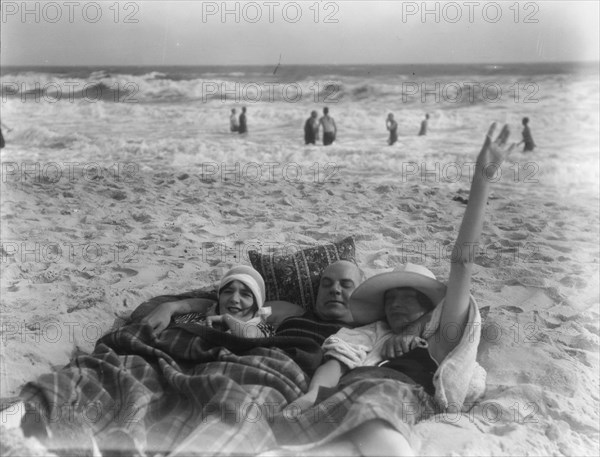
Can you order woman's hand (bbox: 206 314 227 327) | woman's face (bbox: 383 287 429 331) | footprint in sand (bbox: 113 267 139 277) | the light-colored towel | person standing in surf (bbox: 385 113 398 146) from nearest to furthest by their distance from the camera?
the light-colored towel
woman's face (bbox: 383 287 429 331)
woman's hand (bbox: 206 314 227 327)
footprint in sand (bbox: 113 267 139 277)
person standing in surf (bbox: 385 113 398 146)

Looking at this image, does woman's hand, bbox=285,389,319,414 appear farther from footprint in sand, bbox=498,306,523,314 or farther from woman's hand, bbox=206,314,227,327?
footprint in sand, bbox=498,306,523,314

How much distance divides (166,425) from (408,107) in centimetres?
217

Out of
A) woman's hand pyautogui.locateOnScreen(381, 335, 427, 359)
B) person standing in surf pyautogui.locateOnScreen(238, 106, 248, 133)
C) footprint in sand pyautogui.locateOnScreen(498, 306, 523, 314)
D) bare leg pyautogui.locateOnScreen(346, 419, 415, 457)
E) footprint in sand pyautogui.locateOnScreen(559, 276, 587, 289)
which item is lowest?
footprint in sand pyautogui.locateOnScreen(498, 306, 523, 314)

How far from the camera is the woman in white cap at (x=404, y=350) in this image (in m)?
1.59

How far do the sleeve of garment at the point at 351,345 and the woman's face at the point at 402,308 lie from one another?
0.26 ft

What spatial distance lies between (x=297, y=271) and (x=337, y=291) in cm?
33

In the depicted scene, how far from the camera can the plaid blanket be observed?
158 cm

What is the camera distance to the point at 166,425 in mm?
1699

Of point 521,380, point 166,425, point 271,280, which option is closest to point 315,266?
point 271,280

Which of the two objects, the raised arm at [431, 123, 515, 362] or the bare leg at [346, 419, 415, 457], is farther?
the raised arm at [431, 123, 515, 362]

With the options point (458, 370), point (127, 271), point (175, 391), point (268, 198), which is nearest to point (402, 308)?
point (458, 370)

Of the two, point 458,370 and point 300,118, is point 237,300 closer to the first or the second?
point 458,370

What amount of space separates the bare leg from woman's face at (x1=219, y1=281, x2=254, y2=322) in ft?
2.58

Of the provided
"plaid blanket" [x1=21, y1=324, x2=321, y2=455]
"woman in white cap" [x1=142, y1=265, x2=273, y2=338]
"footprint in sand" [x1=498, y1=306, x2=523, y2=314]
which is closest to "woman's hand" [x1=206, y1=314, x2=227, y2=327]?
"woman in white cap" [x1=142, y1=265, x2=273, y2=338]
